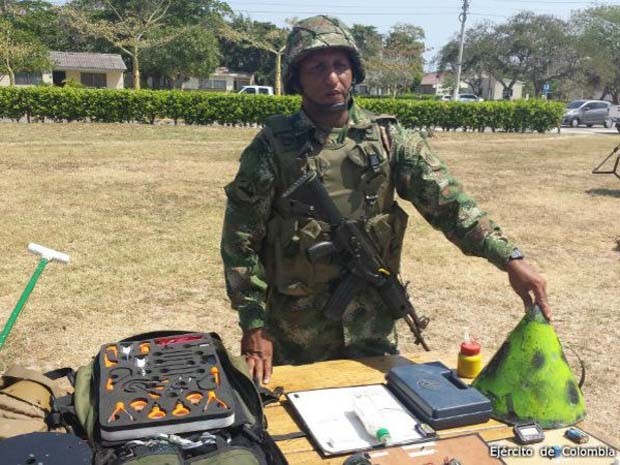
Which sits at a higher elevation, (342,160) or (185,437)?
(342,160)

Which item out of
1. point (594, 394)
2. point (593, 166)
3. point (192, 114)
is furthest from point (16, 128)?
point (594, 394)

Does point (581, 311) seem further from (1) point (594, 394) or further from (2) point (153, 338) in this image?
(2) point (153, 338)

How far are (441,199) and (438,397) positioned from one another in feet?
2.27

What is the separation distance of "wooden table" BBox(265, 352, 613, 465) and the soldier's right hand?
0.05 meters

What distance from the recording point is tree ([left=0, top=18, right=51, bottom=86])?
29.3m

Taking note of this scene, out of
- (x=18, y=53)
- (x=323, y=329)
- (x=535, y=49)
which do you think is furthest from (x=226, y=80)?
(x=323, y=329)

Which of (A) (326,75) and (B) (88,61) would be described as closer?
(A) (326,75)

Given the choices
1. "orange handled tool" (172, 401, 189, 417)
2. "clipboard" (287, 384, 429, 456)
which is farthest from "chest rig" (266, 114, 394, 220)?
"orange handled tool" (172, 401, 189, 417)

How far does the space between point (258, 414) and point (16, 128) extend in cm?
1672

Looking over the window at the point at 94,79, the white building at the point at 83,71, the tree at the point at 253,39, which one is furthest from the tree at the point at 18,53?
the window at the point at 94,79

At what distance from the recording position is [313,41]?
2096mm

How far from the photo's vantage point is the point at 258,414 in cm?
163

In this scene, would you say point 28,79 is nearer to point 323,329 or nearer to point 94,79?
point 94,79

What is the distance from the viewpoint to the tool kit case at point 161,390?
144cm
